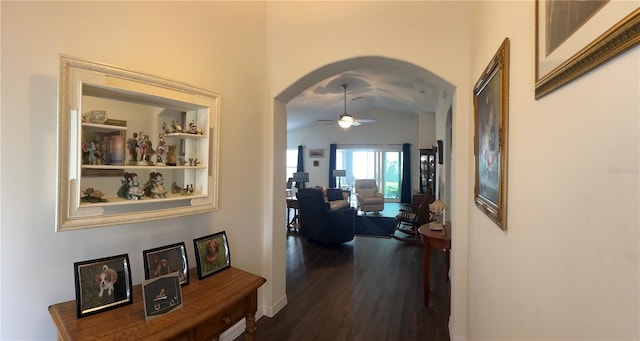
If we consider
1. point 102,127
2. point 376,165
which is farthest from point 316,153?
point 102,127

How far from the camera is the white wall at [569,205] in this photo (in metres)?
0.54

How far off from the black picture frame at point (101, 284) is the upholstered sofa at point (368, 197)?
725cm

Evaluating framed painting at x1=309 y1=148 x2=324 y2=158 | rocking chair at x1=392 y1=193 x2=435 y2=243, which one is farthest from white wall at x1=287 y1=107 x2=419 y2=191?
rocking chair at x1=392 y1=193 x2=435 y2=243

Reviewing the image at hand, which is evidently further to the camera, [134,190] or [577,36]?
[134,190]

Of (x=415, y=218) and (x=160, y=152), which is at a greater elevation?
(x=160, y=152)

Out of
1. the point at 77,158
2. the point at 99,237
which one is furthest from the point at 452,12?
the point at 99,237

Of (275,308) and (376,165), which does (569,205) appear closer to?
(275,308)

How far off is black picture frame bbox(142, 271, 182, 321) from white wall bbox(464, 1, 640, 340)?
1.59 m

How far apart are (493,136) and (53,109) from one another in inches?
85.9

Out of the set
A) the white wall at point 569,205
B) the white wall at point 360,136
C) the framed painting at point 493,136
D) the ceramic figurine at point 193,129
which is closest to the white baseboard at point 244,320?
the ceramic figurine at point 193,129

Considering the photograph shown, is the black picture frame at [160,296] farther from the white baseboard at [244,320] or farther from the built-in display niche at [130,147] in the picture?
the white baseboard at [244,320]

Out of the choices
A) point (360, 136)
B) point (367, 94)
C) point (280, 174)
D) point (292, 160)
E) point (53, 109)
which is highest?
point (367, 94)

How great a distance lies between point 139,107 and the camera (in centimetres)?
172

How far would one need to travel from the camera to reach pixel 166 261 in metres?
1.72
